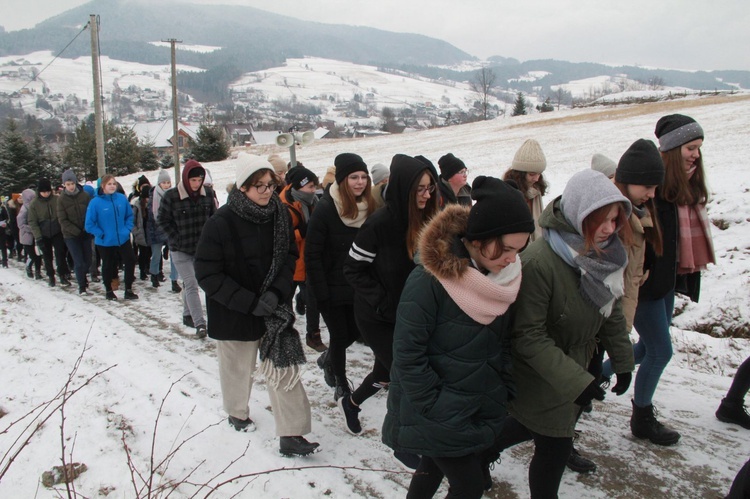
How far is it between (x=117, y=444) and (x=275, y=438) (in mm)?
1142

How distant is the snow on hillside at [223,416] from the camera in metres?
3.33

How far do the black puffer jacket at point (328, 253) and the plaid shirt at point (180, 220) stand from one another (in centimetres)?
269

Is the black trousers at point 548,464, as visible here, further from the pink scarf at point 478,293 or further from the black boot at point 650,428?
the black boot at point 650,428

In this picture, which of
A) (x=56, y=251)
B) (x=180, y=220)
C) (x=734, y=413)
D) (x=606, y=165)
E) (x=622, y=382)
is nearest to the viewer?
(x=622, y=382)

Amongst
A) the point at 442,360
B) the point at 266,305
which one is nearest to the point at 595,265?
the point at 442,360

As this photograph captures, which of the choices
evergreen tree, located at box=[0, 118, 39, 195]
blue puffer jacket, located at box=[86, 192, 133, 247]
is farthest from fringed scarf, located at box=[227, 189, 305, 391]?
evergreen tree, located at box=[0, 118, 39, 195]

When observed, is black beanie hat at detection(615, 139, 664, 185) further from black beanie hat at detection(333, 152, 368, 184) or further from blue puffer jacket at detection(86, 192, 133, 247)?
blue puffer jacket at detection(86, 192, 133, 247)

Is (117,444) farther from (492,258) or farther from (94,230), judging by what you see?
(94,230)

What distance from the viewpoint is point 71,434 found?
12.7 ft

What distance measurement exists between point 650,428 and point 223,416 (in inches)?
129

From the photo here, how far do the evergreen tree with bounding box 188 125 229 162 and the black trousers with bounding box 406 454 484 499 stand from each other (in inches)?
1617

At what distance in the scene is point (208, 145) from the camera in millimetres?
40594

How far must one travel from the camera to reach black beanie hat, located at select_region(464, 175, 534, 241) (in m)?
2.28

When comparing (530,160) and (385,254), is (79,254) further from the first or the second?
(530,160)
